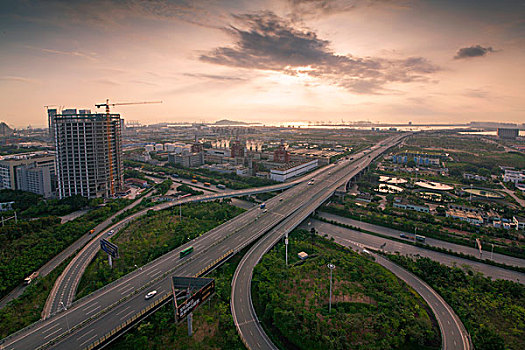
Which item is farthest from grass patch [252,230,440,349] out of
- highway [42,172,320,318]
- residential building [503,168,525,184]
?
residential building [503,168,525,184]

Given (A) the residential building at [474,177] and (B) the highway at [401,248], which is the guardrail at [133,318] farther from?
(A) the residential building at [474,177]

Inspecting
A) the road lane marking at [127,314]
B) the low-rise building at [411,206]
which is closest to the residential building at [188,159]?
the low-rise building at [411,206]

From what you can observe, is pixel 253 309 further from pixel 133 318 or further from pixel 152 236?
pixel 152 236

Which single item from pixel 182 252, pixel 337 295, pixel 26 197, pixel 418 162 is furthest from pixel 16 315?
pixel 418 162

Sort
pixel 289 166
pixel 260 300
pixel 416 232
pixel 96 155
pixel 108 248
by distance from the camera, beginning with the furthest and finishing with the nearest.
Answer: pixel 289 166
pixel 96 155
pixel 416 232
pixel 108 248
pixel 260 300

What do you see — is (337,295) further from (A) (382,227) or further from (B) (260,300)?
(A) (382,227)
